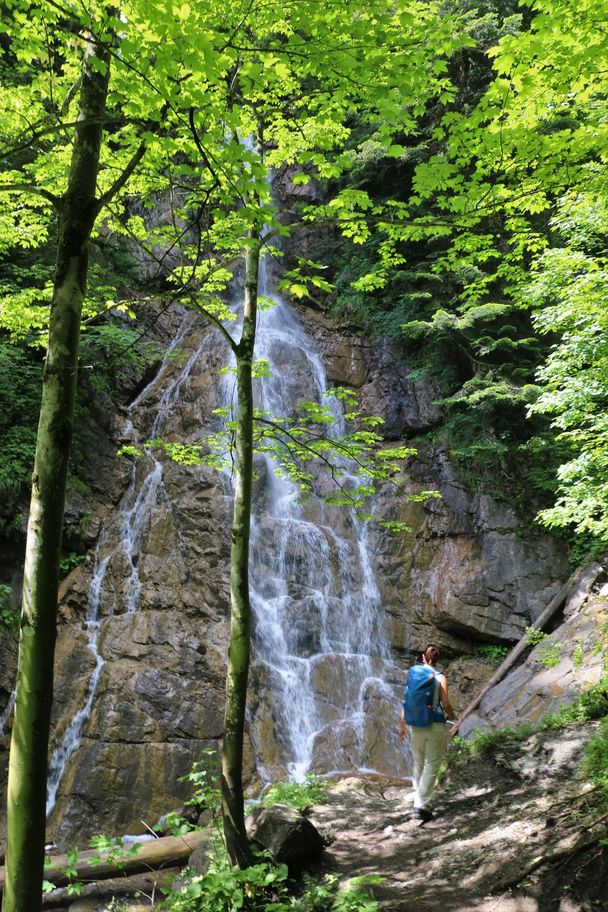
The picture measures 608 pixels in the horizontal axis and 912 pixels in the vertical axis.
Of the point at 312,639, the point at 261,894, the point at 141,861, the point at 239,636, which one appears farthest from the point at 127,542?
the point at 261,894

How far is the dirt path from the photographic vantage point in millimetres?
3502

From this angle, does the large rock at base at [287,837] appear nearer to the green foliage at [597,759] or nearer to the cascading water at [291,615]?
the green foliage at [597,759]

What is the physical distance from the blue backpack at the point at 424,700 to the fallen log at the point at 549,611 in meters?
6.05

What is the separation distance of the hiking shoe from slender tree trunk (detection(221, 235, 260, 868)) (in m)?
1.99

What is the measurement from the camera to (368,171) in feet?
64.1

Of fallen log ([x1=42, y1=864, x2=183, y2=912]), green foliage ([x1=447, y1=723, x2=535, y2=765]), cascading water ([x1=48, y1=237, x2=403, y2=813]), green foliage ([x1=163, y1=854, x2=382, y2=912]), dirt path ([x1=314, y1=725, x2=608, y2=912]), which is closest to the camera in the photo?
dirt path ([x1=314, y1=725, x2=608, y2=912])

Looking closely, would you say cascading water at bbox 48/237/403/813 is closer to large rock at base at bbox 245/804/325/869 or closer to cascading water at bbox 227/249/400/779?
cascading water at bbox 227/249/400/779

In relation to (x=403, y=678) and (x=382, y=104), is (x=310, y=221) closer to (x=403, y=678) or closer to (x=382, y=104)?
(x=382, y=104)

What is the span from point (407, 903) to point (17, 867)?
2.82 metres

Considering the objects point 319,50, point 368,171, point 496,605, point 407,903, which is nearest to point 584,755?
point 407,903

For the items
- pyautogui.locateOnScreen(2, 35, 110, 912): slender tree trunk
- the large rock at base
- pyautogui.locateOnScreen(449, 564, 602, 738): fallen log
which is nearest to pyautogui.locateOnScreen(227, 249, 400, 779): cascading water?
pyautogui.locateOnScreen(449, 564, 602, 738): fallen log

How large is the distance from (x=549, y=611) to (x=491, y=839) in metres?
8.66

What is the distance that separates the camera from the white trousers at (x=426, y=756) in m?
5.87

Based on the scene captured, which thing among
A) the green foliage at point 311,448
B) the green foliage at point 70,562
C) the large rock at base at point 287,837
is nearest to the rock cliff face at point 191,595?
the green foliage at point 70,562
